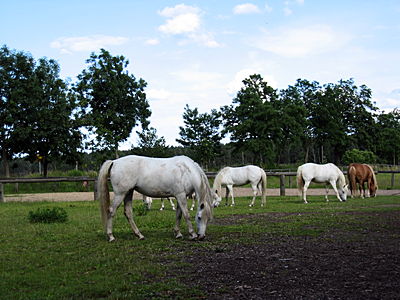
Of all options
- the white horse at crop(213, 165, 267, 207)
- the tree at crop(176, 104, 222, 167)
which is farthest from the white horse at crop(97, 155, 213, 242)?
the tree at crop(176, 104, 222, 167)

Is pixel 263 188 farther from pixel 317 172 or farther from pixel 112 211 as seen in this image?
pixel 112 211

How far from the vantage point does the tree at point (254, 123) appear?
175 feet

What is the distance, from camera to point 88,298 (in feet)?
14.9

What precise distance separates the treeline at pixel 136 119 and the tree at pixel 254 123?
0.13m

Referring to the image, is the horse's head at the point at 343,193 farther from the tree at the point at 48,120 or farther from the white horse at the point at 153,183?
the tree at the point at 48,120

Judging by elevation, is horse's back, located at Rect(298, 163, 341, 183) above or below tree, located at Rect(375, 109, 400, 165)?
Result: below

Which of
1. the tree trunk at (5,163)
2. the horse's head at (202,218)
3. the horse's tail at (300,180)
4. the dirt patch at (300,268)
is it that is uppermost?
the tree trunk at (5,163)

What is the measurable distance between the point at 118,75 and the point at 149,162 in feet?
142

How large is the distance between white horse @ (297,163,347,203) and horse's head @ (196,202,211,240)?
31.3 feet

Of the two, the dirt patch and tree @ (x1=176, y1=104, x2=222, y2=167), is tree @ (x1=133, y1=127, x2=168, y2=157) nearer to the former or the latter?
tree @ (x1=176, y1=104, x2=222, y2=167)

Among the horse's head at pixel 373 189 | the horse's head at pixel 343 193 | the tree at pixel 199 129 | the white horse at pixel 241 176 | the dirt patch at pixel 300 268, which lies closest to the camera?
the dirt patch at pixel 300 268

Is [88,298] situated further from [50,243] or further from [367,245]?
[367,245]

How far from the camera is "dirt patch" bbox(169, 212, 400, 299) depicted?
15.3 feet

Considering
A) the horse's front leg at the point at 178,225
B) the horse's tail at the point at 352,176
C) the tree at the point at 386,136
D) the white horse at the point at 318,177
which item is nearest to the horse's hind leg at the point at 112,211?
the horse's front leg at the point at 178,225
